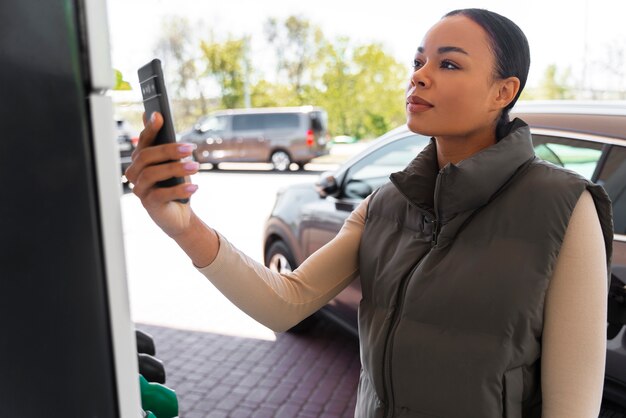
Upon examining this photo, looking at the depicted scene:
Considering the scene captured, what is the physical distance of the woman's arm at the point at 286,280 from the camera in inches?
53.1

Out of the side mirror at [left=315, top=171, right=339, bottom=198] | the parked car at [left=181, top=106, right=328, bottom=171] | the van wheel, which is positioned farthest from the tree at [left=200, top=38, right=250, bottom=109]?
the side mirror at [left=315, top=171, right=339, bottom=198]

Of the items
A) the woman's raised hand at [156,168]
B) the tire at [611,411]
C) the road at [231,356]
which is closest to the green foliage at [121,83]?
the woman's raised hand at [156,168]

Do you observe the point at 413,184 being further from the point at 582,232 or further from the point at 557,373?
the point at 557,373

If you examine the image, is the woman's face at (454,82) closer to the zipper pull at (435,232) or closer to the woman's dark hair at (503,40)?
the woman's dark hair at (503,40)

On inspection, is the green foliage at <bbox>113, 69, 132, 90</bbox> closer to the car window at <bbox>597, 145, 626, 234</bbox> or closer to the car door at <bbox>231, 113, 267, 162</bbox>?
the car window at <bbox>597, 145, 626, 234</bbox>

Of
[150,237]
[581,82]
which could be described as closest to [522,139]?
[150,237]

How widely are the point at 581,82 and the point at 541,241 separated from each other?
28457mm

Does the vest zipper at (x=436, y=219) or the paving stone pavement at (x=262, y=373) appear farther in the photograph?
the paving stone pavement at (x=262, y=373)

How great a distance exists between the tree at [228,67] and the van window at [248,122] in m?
16.1

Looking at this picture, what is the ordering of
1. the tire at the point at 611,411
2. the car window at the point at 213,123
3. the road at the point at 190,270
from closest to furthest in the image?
the tire at the point at 611,411, the road at the point at 190,270, the car window at the point at 213,123

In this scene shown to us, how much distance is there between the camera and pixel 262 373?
443cm

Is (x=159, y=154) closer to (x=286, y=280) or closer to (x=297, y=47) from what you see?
(x=286, y=280)

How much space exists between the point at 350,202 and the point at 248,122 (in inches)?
672

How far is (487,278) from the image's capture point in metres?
1.25
